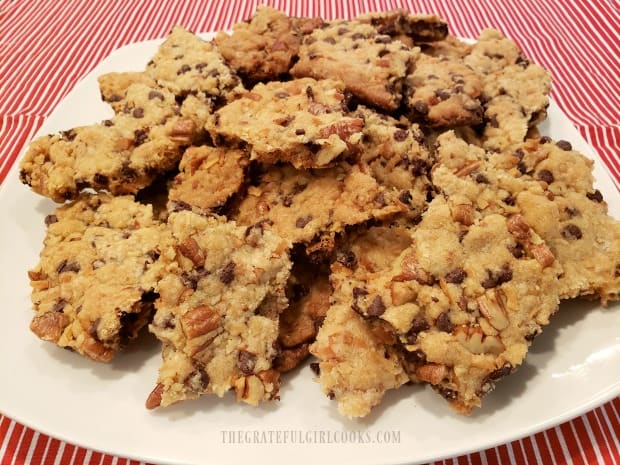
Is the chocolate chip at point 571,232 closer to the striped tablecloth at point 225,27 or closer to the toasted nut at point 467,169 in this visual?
the toasted nut at point 467,169

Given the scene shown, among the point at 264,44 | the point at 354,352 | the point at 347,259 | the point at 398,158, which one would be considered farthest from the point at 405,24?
the point at 354,352

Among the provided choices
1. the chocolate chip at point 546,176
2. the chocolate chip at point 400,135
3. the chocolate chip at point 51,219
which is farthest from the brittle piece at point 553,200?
the chocolate chip at point 51,219

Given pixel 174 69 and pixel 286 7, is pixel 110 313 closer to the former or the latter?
pixel 174 69

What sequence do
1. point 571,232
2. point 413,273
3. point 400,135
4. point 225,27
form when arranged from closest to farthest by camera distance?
point 413,273
point 571,232
point 400,135
point 225,27

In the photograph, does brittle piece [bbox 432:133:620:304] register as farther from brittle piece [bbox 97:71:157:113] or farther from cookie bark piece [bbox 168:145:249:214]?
brittle piece [bbox 97:71:157:113]

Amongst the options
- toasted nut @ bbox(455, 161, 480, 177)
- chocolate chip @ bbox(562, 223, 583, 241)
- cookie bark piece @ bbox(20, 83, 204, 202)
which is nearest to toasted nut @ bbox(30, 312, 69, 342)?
cookie bark piece @ bbox(20, 83, 204, 202)

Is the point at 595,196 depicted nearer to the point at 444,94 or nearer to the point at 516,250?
the point at 516,250
